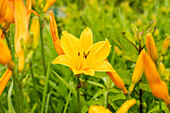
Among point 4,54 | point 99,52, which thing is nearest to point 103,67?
point 99,52

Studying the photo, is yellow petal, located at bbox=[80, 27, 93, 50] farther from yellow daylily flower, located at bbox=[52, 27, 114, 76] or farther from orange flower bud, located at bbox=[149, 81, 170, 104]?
orange flower bud, located at bbox=[149, 81, 170, 104]

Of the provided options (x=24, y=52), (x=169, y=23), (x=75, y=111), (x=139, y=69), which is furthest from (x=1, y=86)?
(x=169, y=23)

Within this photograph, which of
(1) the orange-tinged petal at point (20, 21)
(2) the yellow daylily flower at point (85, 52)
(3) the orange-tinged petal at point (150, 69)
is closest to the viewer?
(3) the orange-tinged petal at point (150, 69)

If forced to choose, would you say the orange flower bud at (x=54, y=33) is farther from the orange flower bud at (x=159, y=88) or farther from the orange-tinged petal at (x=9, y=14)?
the orange flower bud at (x=159, y=88)

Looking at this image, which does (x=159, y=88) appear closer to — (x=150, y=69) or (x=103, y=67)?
(x=150, y=69)

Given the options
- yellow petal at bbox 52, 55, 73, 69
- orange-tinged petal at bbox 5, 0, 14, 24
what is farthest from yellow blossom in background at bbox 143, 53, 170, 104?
orange-tinged petal at bbox 5, 0, 14, 24

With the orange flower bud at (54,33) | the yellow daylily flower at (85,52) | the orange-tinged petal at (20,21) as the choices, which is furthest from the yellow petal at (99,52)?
the orange-tinged petal at (20,21)

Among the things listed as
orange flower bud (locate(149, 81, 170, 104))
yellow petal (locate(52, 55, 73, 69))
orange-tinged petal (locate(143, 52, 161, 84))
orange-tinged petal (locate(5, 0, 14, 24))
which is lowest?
orange flower bud (locate(149, 81, 170, 104))
